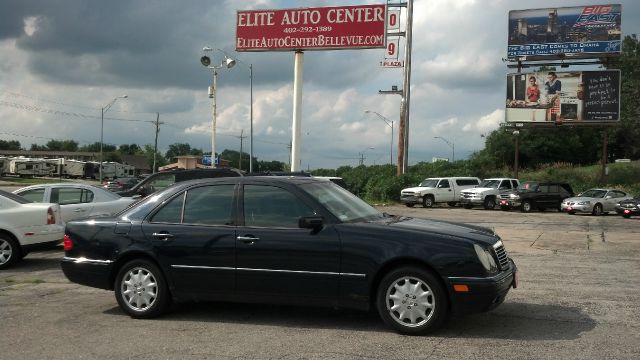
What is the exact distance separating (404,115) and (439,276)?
3452 centimetres

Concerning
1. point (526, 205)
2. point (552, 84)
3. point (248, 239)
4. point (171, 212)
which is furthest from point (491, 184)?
point (248, 239)

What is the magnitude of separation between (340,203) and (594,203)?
28.8 m

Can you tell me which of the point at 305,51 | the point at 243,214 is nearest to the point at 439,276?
the point at 243,214

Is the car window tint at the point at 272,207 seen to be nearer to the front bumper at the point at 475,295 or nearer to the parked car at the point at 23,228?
the front bumper at the point at 475,295

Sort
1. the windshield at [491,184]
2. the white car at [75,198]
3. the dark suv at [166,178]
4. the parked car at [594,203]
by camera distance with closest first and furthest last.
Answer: the white car at [75,198], the dark suv at [166,178], the parked car at [594,203], the windshield at [491,184]

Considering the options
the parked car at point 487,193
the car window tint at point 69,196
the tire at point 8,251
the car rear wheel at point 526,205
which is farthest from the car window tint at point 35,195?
the parked car at point 487,193

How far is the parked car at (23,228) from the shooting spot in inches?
429

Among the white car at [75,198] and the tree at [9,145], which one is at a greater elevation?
the tree at [9,145]

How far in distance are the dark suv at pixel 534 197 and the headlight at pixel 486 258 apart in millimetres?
28586

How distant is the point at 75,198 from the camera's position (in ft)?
43.6

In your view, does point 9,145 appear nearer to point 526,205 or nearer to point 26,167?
point 26,167

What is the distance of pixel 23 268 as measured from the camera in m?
11.0

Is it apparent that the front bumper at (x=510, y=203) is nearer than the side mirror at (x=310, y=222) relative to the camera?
No

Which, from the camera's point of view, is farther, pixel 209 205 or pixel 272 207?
pixel 209 205
